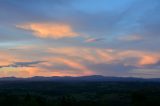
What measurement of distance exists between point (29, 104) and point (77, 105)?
19.3 m

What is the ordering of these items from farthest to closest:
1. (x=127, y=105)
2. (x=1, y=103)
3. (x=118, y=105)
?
1. (x=118, y=105)
2. (x=127, y=105)
3. (x=1, y=103)

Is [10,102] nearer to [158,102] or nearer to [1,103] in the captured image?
[1,103]

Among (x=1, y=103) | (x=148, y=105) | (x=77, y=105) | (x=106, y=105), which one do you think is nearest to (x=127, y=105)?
(x=106, y=105)

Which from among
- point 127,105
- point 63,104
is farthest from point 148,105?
point 127,105

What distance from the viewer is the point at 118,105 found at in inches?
5694

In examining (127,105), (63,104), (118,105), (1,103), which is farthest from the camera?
(118,105)

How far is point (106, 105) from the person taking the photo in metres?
138

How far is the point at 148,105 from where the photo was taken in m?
94.6

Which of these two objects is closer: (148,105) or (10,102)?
(148,105)

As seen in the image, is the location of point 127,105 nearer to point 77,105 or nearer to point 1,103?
point 77,105

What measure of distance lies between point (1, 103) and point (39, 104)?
25021 millimetres

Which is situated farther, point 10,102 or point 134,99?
point 10,102

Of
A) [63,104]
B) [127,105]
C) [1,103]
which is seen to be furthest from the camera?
[127,105]

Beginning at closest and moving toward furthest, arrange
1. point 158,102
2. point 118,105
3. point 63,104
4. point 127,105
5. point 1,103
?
point 63,104
point 158,102
point 1,103
point 127,105
point 118,105
